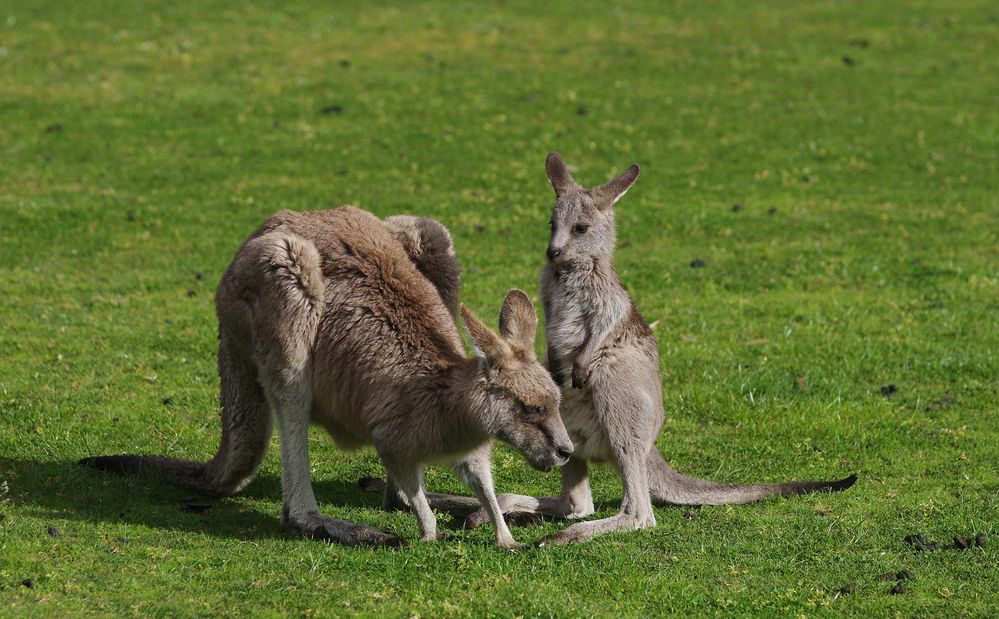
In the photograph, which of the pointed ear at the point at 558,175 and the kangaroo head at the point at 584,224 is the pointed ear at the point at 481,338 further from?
the pointed ear at the point at 558,175

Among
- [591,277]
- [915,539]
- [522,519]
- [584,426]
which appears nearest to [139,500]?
[522,519]

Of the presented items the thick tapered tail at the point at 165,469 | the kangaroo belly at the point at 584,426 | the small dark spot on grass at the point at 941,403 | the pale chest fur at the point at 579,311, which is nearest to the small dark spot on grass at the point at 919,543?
the kangaroo belly at the point at 584,426

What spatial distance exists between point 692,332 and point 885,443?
263cm

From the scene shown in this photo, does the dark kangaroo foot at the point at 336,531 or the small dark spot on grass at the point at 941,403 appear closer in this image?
the dark kangaroo foot at the point at 336,531

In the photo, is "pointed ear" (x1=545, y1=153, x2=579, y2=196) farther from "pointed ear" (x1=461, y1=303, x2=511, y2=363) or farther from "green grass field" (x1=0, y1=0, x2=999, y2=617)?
"pointed ear" (x1=461, y1=303, x2=511, y2=363)

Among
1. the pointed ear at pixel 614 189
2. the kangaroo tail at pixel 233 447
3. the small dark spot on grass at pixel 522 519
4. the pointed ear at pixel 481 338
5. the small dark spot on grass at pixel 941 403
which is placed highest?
the pointed ear at pixel 614 189

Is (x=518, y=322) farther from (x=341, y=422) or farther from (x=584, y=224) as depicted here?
(x=584, y=224)

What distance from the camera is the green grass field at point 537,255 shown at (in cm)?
598

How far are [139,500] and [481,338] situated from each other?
2.44m

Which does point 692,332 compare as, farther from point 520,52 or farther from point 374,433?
point 520,52

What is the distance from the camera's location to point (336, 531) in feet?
21.3

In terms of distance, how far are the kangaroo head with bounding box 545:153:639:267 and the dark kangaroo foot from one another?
210 cm

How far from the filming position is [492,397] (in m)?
6.03

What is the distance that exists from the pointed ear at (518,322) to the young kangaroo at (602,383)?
0.87 m
